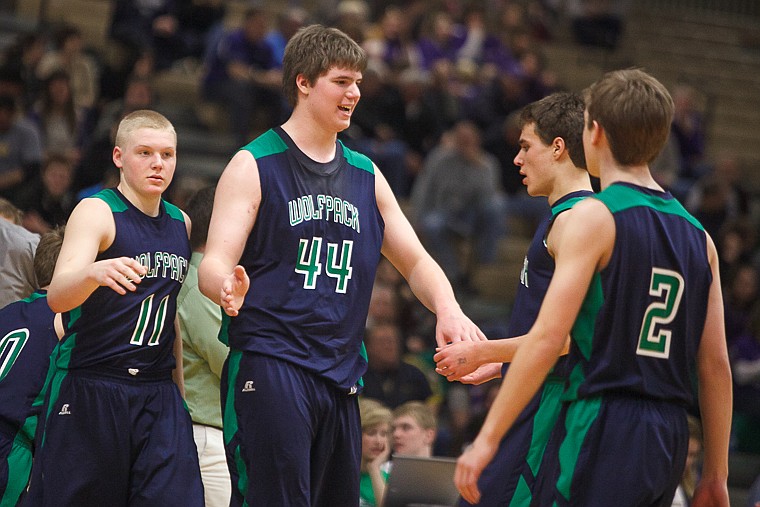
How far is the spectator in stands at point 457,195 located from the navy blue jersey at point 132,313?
7485mm

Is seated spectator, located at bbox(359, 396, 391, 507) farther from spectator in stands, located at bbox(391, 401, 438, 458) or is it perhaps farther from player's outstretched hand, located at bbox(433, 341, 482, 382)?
player's outstretched hand, located at bbox(433, 341, 482, 382)

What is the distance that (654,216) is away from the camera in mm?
3670

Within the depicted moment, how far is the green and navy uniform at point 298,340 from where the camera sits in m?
4.25

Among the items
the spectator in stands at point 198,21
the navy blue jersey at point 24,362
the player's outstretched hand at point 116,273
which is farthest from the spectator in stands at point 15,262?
the spectator in stands at point 198,21

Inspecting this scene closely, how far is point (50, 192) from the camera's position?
983cm

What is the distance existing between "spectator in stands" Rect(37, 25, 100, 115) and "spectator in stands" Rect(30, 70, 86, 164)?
345mm

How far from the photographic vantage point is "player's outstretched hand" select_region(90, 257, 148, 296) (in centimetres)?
419

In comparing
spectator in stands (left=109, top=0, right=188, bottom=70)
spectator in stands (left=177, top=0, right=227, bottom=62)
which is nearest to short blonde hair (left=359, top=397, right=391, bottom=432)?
spectator in stands (left=109, top=0, right=188, bottom=70)

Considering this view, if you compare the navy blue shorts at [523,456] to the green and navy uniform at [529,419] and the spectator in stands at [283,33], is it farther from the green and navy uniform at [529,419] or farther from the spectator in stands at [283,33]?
the spectator in stands at [283,33]

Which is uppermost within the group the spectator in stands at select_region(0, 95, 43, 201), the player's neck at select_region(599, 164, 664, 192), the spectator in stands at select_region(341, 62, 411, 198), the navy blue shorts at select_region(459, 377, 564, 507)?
the spectator in stands at select_region(341, 62, 411, 198)

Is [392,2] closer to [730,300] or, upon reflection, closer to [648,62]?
[648,62]

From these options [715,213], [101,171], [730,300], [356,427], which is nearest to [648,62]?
[715,213]

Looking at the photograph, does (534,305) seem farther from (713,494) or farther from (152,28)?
(152,28)

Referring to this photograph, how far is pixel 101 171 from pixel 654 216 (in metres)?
7.95
